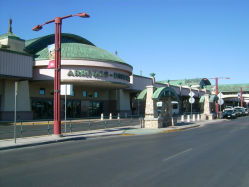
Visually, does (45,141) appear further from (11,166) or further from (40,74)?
(40,74)

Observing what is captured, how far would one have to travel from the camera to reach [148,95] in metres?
25.4

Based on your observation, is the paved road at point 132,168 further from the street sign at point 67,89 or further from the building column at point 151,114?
the building column at point 151,114

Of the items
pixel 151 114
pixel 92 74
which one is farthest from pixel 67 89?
pixel 92 74

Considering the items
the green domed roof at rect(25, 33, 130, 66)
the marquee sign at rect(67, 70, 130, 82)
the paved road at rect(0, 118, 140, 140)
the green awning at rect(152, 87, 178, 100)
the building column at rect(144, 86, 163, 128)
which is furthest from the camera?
the green domed roof at rect(25, 33, 130, 66)

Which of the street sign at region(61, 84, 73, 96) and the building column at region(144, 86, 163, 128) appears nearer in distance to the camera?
the street sign at region(61, 84, 73, 96)

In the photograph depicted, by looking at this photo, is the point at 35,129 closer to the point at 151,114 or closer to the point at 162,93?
the point at 151,114

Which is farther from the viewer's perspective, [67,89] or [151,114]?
[151,114]

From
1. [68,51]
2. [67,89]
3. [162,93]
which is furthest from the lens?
[68,51]

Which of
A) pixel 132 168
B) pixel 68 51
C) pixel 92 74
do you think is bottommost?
pixel 132 168

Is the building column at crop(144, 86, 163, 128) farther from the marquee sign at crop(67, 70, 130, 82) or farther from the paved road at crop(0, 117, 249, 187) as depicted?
the marquee sign at crop(67, 70, 130, 82)

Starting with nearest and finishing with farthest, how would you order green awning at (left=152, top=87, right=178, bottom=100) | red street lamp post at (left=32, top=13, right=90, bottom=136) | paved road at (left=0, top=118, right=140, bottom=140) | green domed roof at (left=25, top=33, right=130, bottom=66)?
red street lamp post at (left=32, top=13, right=90, bottom=136) < paved road at (left=0, top=118, right=140, bottom=140) < green awning at (left=152, top=87, right=178, bottom=100) < green domed roof at (left=25, top=33, right=130, bottom=66)

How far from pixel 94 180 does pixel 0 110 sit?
2902 centimetres

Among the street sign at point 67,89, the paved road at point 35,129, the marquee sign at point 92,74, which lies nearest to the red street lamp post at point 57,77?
the street sign at point 67,89

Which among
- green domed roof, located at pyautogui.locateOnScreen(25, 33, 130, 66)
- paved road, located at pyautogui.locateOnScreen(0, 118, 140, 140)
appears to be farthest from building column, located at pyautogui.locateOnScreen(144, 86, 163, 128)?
green domed roof, located at pyautogui.locateOnScreen(25, 33, 130, 66)
